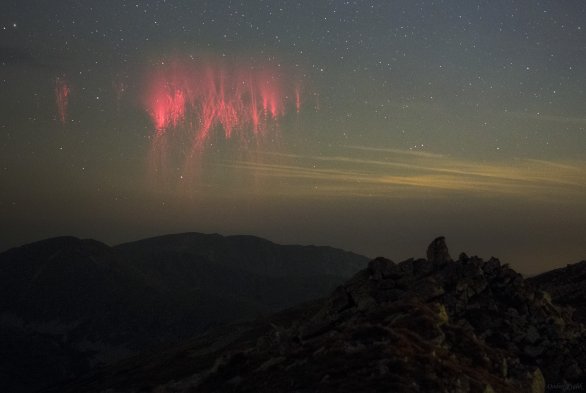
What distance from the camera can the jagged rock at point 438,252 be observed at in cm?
9688

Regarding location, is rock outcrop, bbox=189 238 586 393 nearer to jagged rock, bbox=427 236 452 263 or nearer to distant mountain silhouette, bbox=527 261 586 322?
jagged rock, bbox=427 236 452 263

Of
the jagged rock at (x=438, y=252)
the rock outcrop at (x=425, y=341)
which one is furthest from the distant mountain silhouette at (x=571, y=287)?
the jagged rock at (x=438, y=252)

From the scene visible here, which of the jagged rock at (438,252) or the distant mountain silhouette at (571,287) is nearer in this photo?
the jagged rock at (438,252)

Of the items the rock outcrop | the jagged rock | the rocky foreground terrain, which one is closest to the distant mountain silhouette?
the rock outcrop

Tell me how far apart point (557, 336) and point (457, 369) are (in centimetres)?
3519

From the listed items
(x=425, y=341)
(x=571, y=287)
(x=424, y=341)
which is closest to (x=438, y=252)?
(x=571, y=287)

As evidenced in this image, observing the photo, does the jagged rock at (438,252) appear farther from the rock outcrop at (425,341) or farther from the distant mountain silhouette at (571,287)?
the distant mountain silhouette at (571,287)

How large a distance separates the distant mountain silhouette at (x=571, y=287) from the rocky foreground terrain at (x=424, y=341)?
22.6 metres

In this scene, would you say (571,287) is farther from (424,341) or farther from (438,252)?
(424,341)

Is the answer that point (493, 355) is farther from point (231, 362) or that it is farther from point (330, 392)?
point (231, 362)

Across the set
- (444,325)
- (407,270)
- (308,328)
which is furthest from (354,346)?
(407,270)

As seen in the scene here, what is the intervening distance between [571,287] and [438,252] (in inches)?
1559

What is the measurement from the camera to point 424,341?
167ft

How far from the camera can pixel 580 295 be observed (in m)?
111
